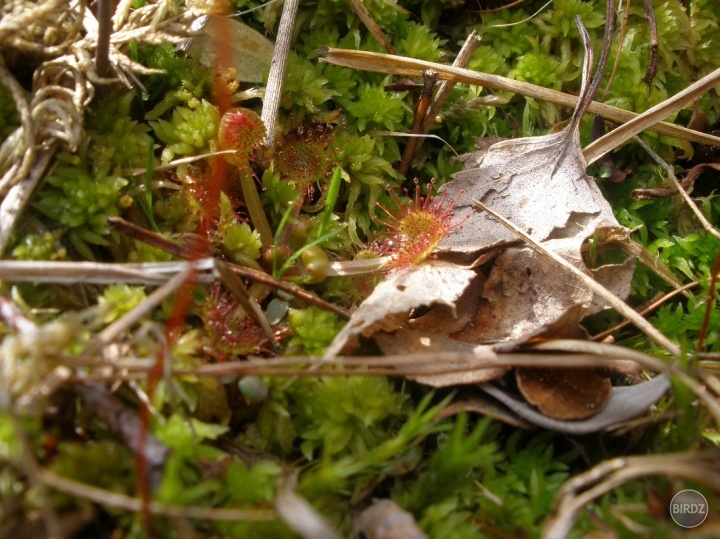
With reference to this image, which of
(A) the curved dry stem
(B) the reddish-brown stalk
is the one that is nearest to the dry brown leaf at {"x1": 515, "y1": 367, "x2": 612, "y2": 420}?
(B) the reddish-brown stalk

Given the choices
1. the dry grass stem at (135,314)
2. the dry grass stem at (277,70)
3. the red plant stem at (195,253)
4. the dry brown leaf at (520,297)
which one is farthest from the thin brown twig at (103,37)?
the dry brown leaf at (520,297)

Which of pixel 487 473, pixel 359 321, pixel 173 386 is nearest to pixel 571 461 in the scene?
pixel 487 473

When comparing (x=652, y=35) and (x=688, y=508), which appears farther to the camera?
(x=652, y=35)

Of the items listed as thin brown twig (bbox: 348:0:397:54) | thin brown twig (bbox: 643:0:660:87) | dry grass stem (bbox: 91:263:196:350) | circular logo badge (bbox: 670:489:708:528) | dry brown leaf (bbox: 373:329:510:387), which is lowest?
circular logo badge (bbox: 670:489:708:528)

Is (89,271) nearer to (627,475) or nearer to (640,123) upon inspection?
(627,475)

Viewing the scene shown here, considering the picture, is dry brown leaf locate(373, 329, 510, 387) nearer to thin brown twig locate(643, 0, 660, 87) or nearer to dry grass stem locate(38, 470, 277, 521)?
dry grass stem locate(38, 470, 277, 521)

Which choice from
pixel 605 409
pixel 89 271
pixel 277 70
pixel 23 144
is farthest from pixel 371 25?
pixel 605 409
